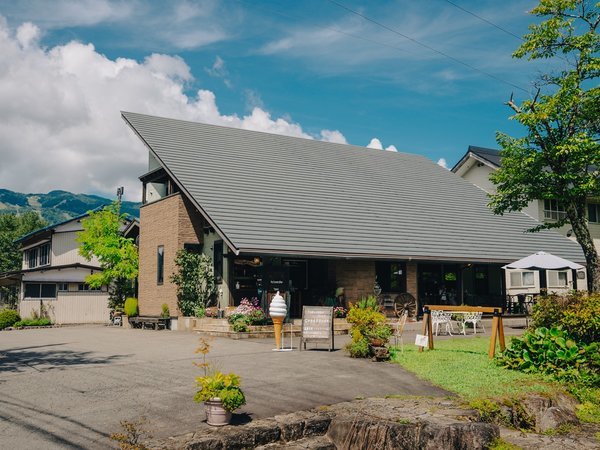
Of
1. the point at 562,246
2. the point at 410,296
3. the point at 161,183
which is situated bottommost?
the point at 410,296

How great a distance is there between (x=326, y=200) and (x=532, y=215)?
16.2 metres

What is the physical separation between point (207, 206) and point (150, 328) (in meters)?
6.63

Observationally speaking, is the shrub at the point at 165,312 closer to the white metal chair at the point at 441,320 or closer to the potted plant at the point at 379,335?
the white metal chair at the point at 441,320

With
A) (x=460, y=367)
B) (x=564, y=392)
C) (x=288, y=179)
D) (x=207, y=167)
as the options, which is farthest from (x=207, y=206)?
(x=564, y=392)

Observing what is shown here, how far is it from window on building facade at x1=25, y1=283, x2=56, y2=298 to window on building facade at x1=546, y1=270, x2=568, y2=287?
29732mm

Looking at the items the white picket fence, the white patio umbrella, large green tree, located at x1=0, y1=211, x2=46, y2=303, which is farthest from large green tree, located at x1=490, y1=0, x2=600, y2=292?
large green tree, located at x1=0, y1=211, x2=46, y2=303

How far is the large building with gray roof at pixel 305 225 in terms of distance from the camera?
21.9 metres

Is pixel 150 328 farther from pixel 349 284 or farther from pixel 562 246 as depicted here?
pixel 562 246

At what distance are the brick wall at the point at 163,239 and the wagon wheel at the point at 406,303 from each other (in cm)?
857

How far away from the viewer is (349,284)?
23.8 meters

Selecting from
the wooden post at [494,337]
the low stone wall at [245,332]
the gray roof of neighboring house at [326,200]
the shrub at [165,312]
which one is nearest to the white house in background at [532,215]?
the gray roof of neighboring house at [326,200]

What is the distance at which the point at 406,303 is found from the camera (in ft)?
81.4

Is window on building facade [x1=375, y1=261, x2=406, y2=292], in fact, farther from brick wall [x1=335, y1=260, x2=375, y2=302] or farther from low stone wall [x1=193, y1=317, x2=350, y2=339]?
low stone wall [x1=193, y1=317, x2=350, y2=339]

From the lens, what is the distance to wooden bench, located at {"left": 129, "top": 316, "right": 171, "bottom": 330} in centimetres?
2352
